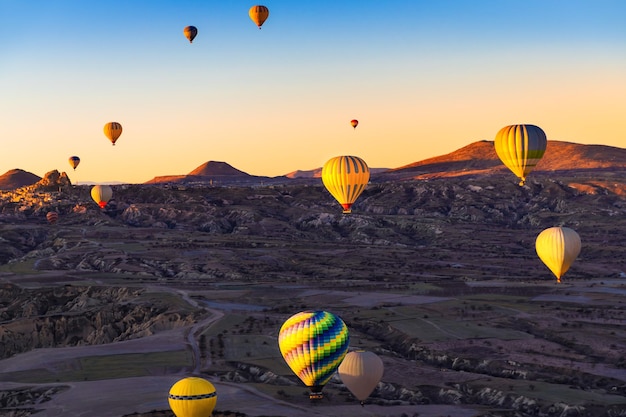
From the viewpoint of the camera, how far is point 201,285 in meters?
161

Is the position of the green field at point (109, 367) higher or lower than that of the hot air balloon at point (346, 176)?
lower

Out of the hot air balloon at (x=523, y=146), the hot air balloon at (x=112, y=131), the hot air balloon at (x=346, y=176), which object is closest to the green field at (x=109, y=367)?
the hot air balloon at (x=346, y=176)

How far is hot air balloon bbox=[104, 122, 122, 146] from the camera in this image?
192 meters

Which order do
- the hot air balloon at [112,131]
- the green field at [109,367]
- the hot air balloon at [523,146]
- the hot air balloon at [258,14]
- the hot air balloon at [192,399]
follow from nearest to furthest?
1. the hot air balloon at [192,399]
2. the green field at [109,367]
3. the hot air balloon at [523,146]
4. the hot air balloon at [258,14]
5. the hot air balloon at [112,131]

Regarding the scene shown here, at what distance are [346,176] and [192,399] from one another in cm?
5810

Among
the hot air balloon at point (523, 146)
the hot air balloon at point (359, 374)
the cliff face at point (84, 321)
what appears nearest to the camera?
the hot air balloon at point (359, 374)

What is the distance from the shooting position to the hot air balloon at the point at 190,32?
170 metres

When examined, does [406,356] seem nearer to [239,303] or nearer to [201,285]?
[239,303]

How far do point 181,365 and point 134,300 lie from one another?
147 ft

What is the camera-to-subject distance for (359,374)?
7750cm

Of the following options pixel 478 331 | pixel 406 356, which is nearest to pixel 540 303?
pixel 478 331

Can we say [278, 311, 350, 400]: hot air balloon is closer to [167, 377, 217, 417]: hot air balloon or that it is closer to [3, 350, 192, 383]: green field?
[167, 377, 217, 417]: hot air balloon

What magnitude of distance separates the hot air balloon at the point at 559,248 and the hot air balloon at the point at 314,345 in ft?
173

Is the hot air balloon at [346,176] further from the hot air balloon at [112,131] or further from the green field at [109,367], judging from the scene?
the hot air balloon at [112,131]
